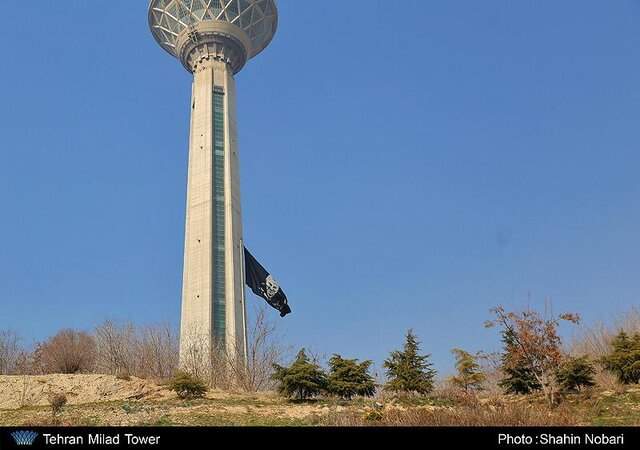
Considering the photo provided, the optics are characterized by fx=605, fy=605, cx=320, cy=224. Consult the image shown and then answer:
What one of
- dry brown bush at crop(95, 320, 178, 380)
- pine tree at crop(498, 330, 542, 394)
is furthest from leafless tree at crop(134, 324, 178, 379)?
pine tree at crop(498, 330, 542, 394)

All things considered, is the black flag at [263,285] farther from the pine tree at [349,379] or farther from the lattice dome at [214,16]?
the pine tree at [349,379]

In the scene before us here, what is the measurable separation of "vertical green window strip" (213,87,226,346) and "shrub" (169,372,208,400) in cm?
1680

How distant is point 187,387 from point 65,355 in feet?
63.2

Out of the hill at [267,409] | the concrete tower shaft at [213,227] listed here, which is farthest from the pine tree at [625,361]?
the concrete tower shaft at [213,227]

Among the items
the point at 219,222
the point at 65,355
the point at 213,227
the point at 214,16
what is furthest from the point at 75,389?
the point at 214,16

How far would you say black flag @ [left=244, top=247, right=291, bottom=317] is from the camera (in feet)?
151

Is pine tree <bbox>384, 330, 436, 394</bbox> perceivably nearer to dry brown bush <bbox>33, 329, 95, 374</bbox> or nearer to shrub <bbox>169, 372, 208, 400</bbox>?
shrub <bbox>169, 372, 208, 400</bbox>

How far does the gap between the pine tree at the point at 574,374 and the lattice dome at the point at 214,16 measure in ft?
133

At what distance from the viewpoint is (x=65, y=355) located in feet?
121

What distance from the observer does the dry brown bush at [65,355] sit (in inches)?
1401
